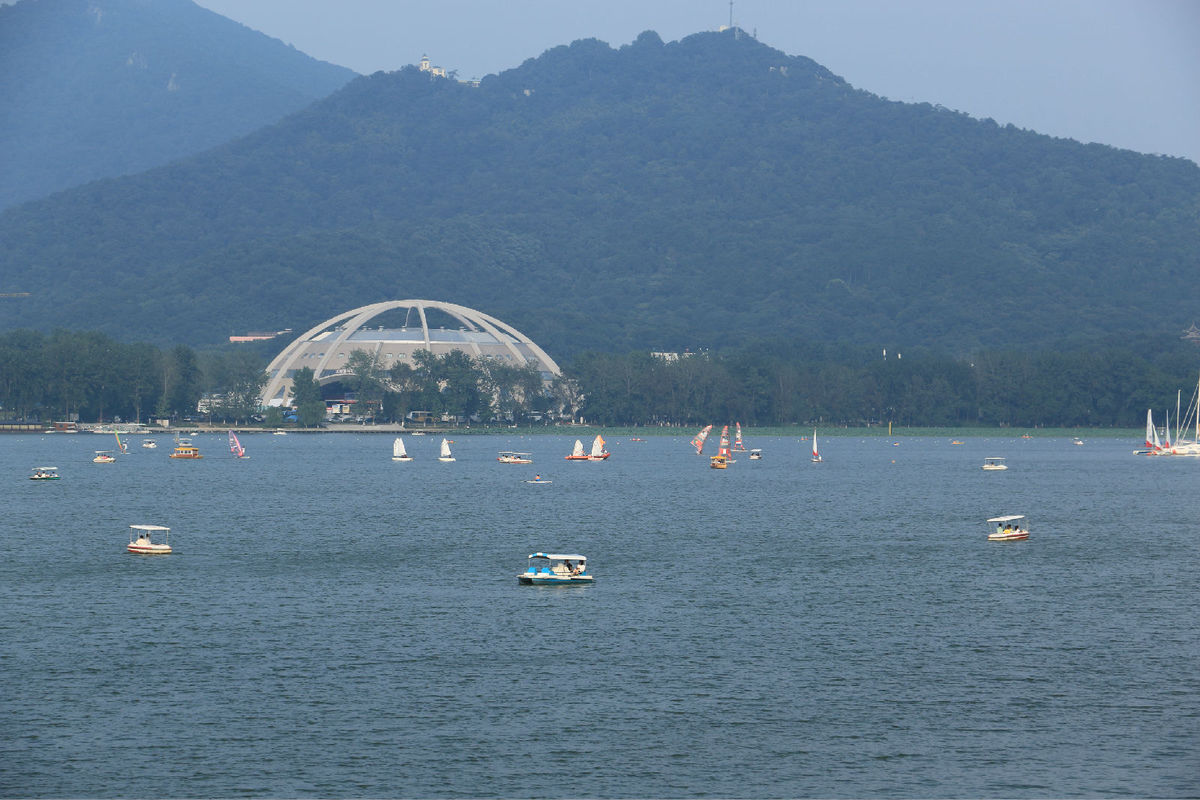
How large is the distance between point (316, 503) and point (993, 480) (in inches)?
3149

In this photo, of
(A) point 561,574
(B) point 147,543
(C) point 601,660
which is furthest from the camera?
(B) point 147,543

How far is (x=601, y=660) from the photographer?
5369 centimetres

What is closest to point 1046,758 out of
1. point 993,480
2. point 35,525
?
point 35,525

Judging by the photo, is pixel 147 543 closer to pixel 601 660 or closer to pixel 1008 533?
pixel 601 660

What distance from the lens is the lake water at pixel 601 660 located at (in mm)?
40250

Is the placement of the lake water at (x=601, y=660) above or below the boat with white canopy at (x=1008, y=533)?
below

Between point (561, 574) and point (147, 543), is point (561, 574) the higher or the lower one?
the lower one

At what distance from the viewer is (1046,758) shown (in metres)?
41.3

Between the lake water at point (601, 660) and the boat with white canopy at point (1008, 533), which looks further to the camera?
the boat with white canopy at point (1008, 533)

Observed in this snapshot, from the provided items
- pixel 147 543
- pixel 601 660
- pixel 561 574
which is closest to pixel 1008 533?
pixel 561 574

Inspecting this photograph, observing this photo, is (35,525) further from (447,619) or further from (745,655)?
(745,655)

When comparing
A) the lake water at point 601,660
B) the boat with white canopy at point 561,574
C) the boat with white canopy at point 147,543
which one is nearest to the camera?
the lake water at point 601,660

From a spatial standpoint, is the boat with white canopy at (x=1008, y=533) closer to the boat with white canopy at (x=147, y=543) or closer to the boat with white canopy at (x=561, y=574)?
the boat with white canopy at (x=561, y=574)

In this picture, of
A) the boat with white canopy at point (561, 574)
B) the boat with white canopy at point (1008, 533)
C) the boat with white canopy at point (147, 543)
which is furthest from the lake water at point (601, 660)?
the boat with white canopy at point (1008, 533)
